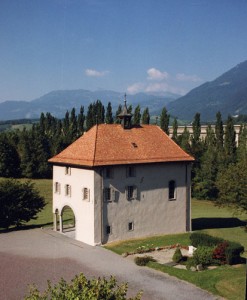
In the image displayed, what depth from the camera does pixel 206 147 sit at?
95.9 m

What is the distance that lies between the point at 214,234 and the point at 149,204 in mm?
8592

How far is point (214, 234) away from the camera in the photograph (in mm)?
45406

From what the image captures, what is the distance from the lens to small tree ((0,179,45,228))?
44750 millimetres

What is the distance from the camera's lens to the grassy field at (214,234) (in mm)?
26641

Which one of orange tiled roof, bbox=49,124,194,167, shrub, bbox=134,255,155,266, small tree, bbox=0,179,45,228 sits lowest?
shrub, bbox=134,255,155,266

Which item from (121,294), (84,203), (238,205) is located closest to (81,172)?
(84,203)

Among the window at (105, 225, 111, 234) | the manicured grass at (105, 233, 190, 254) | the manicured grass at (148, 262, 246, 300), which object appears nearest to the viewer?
the manicured grass at (148, 262, 246, 300)

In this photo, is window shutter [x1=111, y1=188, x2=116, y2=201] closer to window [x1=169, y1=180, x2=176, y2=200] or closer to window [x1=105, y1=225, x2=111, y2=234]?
window [x1=105, y1=225, x2=111, y2=234]

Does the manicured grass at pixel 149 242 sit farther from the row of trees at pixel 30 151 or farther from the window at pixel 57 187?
the row of trees at pixel 30 151

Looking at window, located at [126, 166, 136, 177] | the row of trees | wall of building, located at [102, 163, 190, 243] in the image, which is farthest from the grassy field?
the row of trees

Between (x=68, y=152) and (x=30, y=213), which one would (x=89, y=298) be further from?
(x=30, y=213)

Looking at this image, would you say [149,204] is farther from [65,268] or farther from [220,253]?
[65,268]

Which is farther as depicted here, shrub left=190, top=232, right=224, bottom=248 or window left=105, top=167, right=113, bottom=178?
window left=105, top=167, right=113, bottom=178

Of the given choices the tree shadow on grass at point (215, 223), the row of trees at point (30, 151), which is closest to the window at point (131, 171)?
the tree shadow on grass at point (215, 223)
